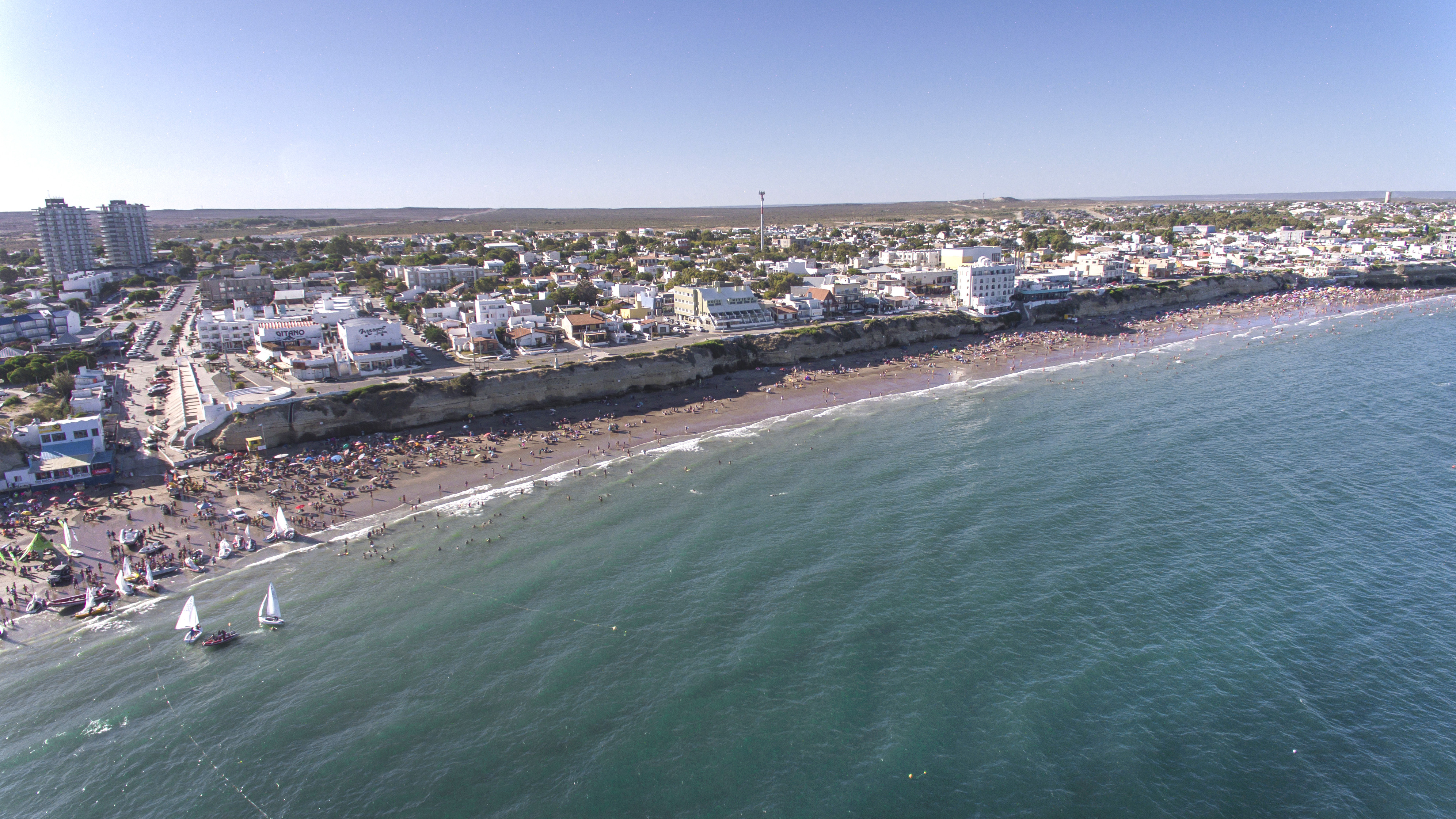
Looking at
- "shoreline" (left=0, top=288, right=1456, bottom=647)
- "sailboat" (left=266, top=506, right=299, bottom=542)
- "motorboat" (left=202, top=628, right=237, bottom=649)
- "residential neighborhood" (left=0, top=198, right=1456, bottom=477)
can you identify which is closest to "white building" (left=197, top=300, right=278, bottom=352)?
"residential neighborhood" (left=0, top=198, right=1456, bottom=477)

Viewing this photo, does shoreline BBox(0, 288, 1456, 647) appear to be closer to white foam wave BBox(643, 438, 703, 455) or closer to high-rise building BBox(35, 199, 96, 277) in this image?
white foam wave BBox(643, 438, 703, 455)

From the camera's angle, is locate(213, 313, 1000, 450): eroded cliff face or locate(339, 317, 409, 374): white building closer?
locate(213, 313, 1000, 450): eroded cliff face

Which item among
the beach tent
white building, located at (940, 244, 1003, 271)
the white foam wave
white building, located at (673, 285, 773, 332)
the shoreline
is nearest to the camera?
the beach tent

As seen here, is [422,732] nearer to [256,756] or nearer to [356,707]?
[356,707]

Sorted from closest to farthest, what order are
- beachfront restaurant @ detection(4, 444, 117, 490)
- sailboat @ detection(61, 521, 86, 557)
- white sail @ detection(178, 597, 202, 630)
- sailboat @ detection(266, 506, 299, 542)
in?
white sail @ detection(178, 597, 202, 630) < sailboat @ detection(61, 521, 86, 557) < sailboat @ detection(266, 506, 299, 542) < beachfront restaurant @ detection(4, 444, 117, 490)

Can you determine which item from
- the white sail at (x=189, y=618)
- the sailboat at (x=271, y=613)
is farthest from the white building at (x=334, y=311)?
the sailboat at (x=271, y=613)

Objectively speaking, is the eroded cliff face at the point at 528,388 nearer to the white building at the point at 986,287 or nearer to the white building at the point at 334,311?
the white building at the point at 986,287

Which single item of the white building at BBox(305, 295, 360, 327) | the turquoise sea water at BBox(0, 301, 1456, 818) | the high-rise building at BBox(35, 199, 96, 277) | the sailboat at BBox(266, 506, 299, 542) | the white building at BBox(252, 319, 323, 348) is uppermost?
the high-rise building at BBox(35, 199, 96, 277)

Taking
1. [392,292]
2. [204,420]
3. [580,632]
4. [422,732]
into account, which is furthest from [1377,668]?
[392,292]

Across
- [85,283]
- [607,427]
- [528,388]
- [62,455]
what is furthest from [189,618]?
[85,283]
